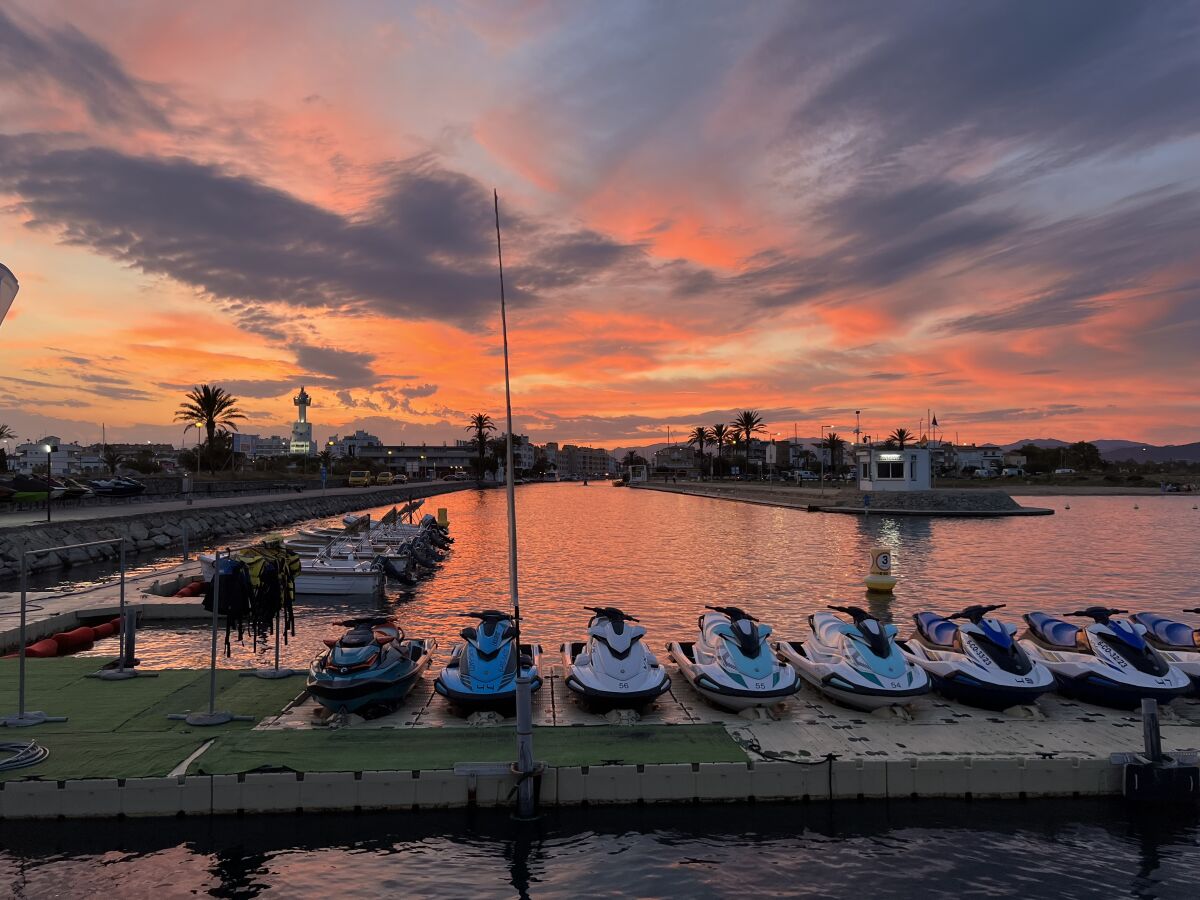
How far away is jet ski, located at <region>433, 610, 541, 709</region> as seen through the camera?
12.4 meters

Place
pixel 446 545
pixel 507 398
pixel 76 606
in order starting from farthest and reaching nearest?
1. pixel 446 545
2. pixel 76 606
3. pixel 507 398

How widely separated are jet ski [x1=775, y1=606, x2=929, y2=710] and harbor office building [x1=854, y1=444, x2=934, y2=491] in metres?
74.0

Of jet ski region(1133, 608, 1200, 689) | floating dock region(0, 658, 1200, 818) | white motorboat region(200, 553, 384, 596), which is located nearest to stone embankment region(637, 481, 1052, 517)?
white motorboat region(200, 553, 384, 596)

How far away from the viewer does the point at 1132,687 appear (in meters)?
12.9

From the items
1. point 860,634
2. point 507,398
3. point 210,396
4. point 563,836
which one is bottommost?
point 563,836

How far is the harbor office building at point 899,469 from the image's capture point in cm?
8319

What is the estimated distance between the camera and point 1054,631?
1595 cm

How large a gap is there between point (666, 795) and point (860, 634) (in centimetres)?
488

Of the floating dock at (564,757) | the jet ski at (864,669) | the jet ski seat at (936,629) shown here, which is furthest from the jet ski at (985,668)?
the jet ski seat at (936,629)

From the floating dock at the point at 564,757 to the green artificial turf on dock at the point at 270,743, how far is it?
1.4 inches

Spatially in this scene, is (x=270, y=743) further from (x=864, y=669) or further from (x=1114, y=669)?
(x=1114, y=669)

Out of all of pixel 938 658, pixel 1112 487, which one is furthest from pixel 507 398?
pixel 1112 487

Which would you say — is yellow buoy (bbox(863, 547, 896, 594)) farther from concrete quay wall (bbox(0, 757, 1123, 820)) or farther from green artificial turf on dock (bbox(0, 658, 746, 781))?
green artificial turf on dock (bbox(0, 658, 746, 781))

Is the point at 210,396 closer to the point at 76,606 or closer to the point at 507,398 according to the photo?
the point at 76,606
